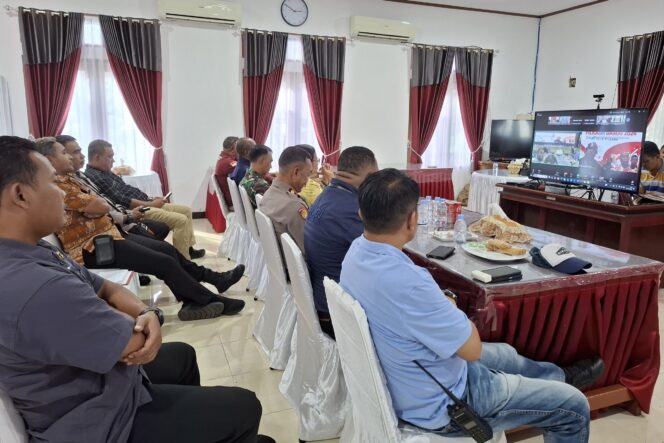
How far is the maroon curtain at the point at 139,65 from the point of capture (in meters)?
5.59

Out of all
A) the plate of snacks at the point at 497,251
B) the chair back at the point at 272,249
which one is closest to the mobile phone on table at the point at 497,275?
the plate of snacks at the point at 497,251

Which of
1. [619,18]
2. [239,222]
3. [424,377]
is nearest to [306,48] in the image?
[239,222]

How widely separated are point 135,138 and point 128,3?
1652 millimetres

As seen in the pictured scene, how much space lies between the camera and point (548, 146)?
3869 millimetres

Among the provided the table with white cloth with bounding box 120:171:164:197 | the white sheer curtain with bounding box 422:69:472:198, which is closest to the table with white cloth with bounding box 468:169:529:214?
the white sheer curtain with bounding box 422:69:472:198

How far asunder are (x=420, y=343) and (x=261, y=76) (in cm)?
570

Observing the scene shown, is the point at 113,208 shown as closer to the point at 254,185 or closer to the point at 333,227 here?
the point at 254,185

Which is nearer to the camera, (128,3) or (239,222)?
(239,222)

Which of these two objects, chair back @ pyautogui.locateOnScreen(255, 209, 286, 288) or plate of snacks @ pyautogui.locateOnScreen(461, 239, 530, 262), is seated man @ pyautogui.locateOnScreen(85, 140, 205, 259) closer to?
chair back @ pyautogui.locateOnScreen(255, 209, 286, 288)

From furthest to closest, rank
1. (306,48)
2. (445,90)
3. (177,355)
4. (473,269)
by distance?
(445,90) → (306,48) → (473,269) → (177,355)

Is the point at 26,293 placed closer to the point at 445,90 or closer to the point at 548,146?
the point at 548,146

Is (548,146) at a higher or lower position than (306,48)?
lower

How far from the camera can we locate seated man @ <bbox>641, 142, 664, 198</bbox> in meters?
3.92

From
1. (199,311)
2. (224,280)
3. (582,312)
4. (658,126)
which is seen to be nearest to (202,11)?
(224,280)
